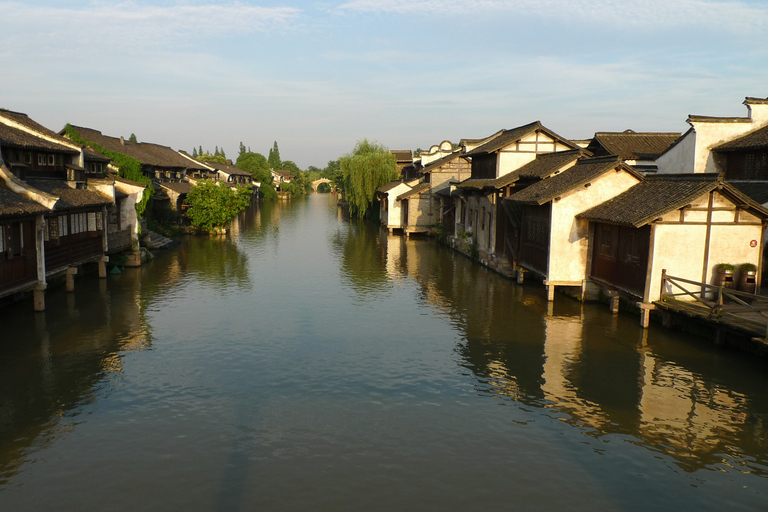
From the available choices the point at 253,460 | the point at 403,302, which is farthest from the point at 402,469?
the point at 403,302

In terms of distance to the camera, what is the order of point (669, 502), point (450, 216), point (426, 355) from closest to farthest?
1. point (669, 502)
2. point (426, 355)
3. point (450, 216)

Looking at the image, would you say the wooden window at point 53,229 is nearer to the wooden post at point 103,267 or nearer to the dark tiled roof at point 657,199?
the wooden post at point 103,267

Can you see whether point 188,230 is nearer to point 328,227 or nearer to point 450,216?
point 328,227

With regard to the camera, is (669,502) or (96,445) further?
(96,445)

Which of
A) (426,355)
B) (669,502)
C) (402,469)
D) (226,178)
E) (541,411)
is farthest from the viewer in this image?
(226,178)

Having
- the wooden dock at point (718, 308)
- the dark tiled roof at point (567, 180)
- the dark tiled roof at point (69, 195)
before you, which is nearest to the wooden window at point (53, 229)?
the dark tiled roof at point (69, 195)

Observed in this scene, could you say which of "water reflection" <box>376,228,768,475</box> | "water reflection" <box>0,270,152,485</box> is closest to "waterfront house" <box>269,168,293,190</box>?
"water reflection" <box>0,270,152,485</box>

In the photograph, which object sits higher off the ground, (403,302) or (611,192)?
(611,192)

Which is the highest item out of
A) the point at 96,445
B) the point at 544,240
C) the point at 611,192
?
the point at 611,192

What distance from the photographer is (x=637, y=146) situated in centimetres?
3791

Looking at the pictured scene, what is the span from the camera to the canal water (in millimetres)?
10062

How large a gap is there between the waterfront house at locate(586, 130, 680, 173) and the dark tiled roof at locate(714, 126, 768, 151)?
286 inches

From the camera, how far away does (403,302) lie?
25266 mm

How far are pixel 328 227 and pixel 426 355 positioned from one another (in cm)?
4631
